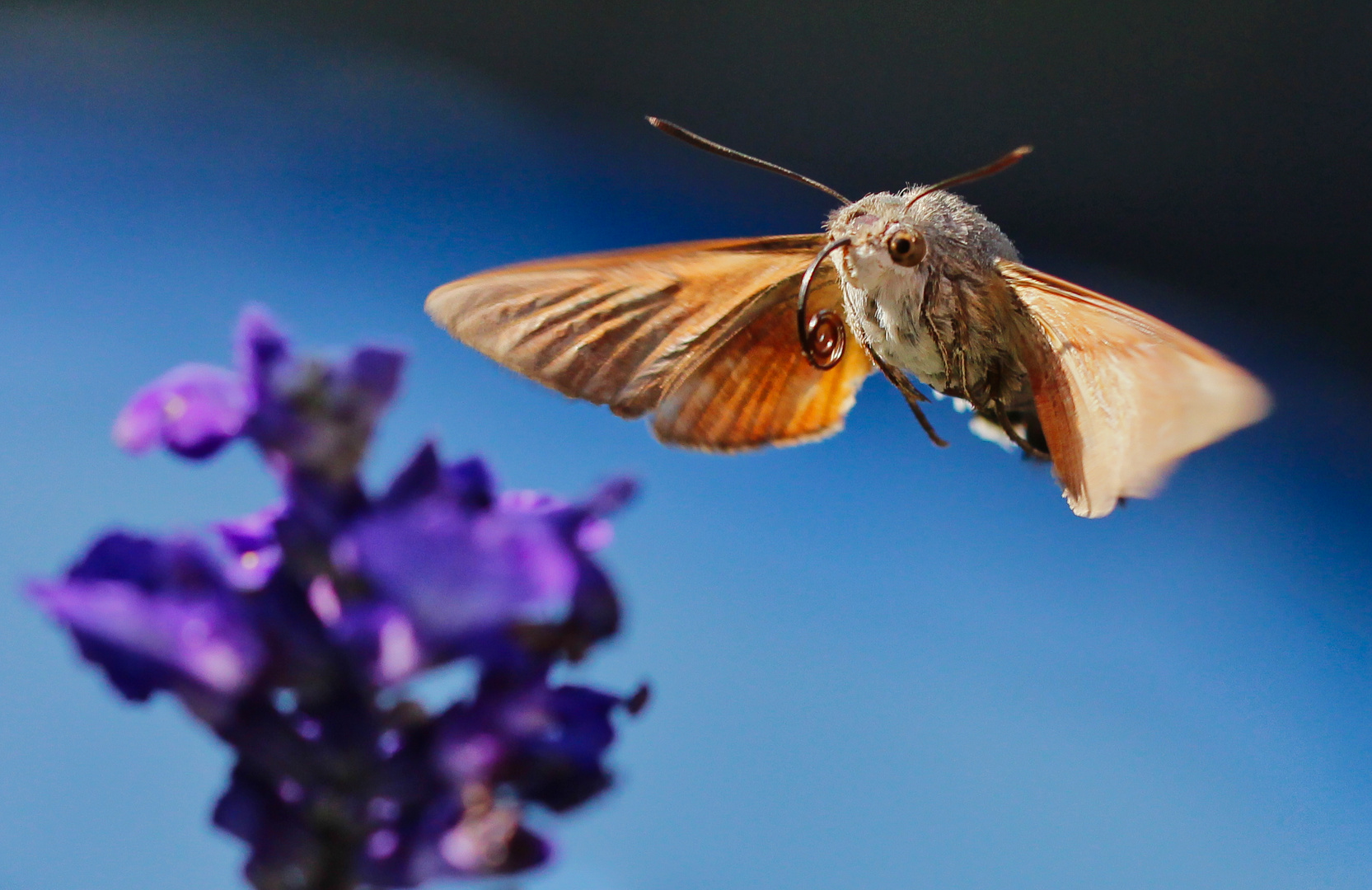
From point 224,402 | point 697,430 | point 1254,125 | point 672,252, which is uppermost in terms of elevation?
point 1254,125

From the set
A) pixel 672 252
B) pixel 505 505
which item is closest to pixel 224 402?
pixel 505 505

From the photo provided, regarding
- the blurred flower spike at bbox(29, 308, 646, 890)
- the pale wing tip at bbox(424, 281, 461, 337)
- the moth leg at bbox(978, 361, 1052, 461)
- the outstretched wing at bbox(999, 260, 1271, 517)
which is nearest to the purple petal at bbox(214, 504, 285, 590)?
the blurred flower spike at bbox(29, 308, 646, 890)

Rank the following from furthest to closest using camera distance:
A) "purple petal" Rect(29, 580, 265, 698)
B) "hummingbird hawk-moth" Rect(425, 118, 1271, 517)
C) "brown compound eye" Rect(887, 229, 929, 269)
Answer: "brown compound eye" Rect(887, 229, 929, 269) → "hummingbird hawk-moth" Rect(425, 118, 1271, 517) → "purple petal" Rect(29, 580, 265, 698)

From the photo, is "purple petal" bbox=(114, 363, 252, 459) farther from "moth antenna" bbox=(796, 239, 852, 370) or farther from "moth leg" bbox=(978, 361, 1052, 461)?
"moth leg" bbox=(978, 361, 1052, 461)

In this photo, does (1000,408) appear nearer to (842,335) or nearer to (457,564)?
(842,335)

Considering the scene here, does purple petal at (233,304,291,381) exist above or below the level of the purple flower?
above

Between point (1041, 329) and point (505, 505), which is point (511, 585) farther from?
point (1041, 329)

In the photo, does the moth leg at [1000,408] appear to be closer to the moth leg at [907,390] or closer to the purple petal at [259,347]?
the moth leg at [907,390]

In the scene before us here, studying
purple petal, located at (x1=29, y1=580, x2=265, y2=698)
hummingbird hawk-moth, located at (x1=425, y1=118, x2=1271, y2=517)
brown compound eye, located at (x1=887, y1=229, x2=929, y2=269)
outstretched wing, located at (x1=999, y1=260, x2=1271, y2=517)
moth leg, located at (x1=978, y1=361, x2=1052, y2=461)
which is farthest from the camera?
moth leg, located at (x1=978, y1=361, x2=1052, y2=461)
